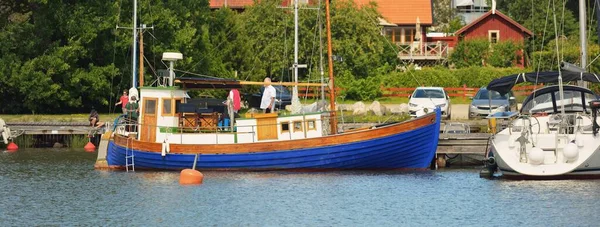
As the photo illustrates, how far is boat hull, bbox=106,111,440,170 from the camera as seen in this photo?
138 ft

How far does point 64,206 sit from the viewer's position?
118 feet

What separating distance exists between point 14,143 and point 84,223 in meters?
25.1

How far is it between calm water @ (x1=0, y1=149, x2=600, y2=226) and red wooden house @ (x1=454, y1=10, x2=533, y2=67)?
48.5 m

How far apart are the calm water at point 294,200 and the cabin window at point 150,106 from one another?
6.76ft

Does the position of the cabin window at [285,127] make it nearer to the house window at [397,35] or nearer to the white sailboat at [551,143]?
the white sailboat at [551,143]

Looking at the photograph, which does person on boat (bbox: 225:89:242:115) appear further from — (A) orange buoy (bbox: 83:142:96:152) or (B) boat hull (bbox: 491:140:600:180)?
(A) orange buoy (bbox: 83:142:96:152)

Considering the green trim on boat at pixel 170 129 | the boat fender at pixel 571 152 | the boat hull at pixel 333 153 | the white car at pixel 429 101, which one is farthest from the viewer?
the white car at pixel 429 101

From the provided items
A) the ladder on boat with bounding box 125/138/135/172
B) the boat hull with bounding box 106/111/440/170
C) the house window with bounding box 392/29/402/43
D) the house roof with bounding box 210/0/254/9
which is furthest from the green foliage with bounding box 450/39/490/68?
the ladder on boat with bounding box 125/138/135/172

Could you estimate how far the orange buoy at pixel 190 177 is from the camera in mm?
40438

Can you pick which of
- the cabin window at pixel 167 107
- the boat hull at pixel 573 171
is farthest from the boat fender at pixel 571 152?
the cabin window at pixel 167 107

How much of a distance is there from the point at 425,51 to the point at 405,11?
26.9 ft

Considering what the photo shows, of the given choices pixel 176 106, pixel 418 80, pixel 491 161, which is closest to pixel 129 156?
pixel 176 106

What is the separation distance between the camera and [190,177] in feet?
133

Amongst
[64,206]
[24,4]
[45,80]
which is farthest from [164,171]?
[24,4]
